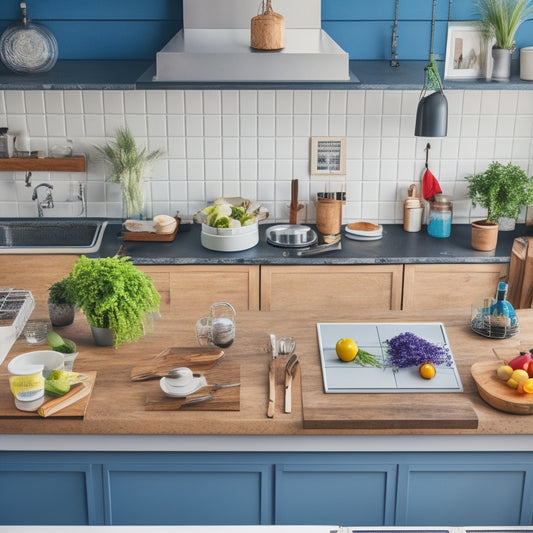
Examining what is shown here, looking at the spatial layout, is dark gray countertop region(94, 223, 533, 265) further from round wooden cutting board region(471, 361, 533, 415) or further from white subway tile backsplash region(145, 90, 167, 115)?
round wooden cutting board region(471, 361, 533, 415)

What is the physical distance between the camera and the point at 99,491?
9.44 ft

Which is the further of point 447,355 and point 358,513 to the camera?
point 447,355

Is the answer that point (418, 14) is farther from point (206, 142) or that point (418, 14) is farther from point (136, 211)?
point (136, 211)

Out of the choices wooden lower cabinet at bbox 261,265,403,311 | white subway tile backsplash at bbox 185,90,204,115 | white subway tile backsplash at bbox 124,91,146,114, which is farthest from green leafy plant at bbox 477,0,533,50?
white subway tile backsplash at bbox 124,91,146,114

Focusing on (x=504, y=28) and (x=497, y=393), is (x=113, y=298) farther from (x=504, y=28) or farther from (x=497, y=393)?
(x=504, y=28)

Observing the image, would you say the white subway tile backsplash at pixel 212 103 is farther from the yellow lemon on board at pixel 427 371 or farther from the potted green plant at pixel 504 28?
the yellow lemon on board at pixel 427 371

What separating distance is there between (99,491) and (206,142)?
2.77 meters

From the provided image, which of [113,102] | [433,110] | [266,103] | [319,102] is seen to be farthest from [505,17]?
[113,102]

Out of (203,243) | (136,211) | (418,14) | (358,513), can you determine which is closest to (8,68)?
(136,211)

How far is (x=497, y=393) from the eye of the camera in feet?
9.36

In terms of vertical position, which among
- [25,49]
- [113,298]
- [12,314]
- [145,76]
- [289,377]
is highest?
[25,49]

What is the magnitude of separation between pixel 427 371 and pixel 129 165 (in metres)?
2.69

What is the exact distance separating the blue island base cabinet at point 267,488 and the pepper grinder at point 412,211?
2537 mm

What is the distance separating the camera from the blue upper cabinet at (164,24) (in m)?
4.95
